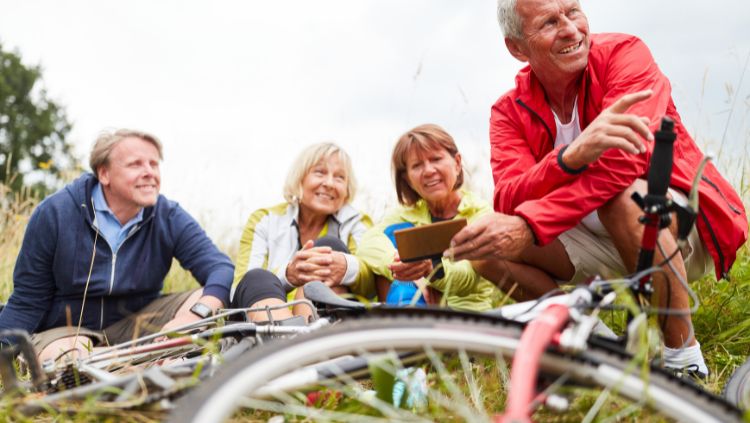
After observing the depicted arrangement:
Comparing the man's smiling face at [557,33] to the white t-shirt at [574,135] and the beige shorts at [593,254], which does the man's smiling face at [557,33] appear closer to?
the white t-shirt at [574,135]

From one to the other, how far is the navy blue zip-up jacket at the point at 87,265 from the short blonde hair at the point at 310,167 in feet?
1.76

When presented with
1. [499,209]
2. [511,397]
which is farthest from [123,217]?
[511,397]

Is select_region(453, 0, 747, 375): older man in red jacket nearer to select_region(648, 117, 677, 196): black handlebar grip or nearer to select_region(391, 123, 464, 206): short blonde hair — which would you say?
select_region(648, 117, 677, 196): black handlebar grip

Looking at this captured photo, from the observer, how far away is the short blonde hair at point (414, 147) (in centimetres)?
335

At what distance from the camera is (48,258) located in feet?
10.9

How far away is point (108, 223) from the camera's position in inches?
136

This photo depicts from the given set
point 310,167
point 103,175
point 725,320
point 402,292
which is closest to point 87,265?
point 103,175

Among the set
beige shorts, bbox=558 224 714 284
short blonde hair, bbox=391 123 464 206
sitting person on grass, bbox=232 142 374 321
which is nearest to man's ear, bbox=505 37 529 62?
beige shorts, bbox=558 224 714 284

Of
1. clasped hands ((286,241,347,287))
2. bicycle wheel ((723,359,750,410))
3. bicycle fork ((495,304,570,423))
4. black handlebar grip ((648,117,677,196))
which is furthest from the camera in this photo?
clasped hands ((286,241,347,287))

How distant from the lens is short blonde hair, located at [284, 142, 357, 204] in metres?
3.75

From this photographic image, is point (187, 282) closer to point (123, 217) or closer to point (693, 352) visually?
point (123, 217)

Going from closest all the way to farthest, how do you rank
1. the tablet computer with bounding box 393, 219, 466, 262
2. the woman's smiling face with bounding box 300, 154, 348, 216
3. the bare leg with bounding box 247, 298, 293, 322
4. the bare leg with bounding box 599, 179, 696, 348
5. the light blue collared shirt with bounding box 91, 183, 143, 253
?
1. the bare leg with bounding box 599, 179, 696, 348
2. the tablet computer with bounding box 393, 219, 466, 262
3. the bare leg with bounding box 247, 298, 293, 322
4. the light blue collared shirt with bounding box 91, 183, 143, 253
5. the woman's smiling face with bounding box 300, 154, 348, 216

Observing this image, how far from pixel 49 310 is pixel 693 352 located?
9.59 feet

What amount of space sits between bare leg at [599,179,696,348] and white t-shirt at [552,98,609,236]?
0.72 feet
